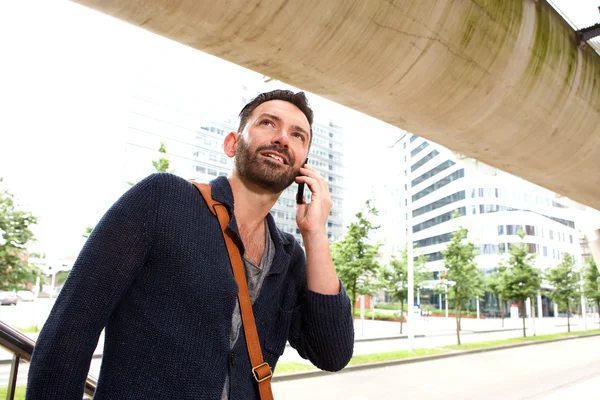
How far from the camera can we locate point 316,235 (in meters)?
1.74

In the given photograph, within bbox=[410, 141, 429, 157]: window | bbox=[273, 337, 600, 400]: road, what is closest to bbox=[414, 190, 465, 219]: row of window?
bbox=[410, 141, 429, 157]: window

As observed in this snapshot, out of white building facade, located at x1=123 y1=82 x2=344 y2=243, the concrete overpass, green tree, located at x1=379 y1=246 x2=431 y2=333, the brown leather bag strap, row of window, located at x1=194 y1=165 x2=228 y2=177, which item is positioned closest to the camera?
the brown leather bag strap

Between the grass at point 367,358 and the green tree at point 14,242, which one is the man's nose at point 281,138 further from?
the green tree at point 14,242

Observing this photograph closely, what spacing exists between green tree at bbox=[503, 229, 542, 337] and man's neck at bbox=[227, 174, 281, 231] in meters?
28.4

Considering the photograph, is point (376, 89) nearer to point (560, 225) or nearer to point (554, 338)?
point (554, 338)

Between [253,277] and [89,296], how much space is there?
560 mm

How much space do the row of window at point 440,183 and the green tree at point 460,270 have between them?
149 feet

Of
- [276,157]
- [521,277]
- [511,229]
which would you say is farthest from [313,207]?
[511,229]

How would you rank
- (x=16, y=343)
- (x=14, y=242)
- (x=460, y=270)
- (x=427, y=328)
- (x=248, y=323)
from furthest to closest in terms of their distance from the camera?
(x=427, y=328) → (x=460, y=270) → (x=14, y=242) → (x=16, y=343) → (x=248, y=323)

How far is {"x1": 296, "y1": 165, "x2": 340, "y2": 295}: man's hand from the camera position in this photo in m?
1.70

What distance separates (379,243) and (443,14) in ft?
55.9

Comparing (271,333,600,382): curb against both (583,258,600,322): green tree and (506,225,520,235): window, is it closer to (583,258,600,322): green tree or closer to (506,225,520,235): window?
(583,258,600,322): green tree

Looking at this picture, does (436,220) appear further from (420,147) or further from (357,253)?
(357,253)

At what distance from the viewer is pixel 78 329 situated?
118cm
